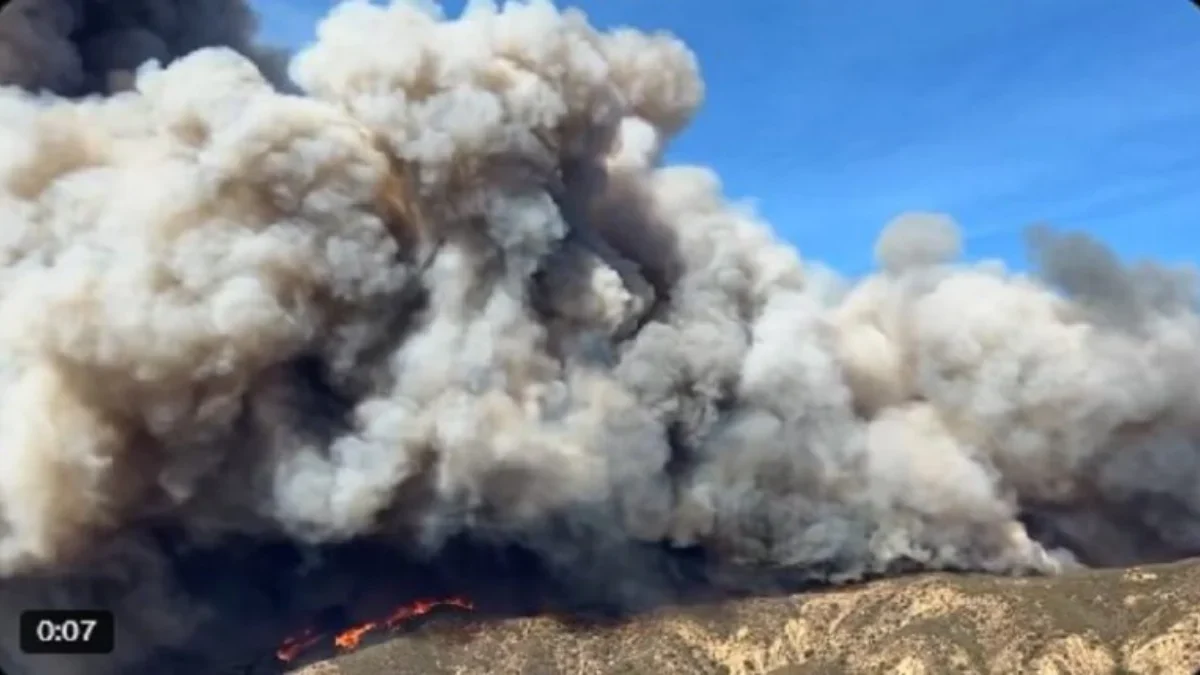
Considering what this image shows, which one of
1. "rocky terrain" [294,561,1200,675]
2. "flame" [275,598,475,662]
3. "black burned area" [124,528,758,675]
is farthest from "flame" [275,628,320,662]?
"rocky terrain" [294,561,1200,675]

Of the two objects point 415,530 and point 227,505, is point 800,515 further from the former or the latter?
point 227,505

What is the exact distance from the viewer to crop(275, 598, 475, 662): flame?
84.1 metres

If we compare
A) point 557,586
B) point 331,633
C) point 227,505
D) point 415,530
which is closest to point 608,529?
point 557,586

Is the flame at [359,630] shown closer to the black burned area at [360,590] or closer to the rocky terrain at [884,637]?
the black burned area at [360,590]

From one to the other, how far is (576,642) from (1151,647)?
31.0 meters

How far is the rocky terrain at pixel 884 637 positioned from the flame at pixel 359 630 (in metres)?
1.80

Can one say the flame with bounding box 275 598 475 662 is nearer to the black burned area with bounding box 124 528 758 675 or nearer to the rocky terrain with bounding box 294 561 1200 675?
the black burned area with bounding box 124 528 758 675

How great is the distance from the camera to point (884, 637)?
86562 mm

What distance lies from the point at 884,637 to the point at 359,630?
1189 inches

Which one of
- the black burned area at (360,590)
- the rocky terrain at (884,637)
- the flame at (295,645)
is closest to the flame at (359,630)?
the flame at (295,645)

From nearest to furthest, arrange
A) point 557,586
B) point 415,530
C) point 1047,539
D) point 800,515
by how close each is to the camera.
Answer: point 415,530, point 557,586, point 800,515, point 1047,539

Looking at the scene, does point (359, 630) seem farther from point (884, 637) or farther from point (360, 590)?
point (884, 637)

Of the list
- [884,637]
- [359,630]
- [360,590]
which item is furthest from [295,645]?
[884,637]

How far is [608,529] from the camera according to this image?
8925 centimetres
